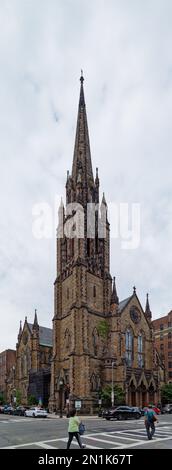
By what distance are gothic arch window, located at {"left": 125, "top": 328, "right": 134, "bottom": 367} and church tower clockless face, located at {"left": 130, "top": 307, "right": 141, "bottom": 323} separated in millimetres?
1934

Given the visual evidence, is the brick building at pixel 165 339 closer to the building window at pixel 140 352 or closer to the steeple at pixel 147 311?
the steeple at pixel 147 311

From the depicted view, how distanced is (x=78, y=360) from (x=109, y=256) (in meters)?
18.1

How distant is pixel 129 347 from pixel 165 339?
4804 centimetres

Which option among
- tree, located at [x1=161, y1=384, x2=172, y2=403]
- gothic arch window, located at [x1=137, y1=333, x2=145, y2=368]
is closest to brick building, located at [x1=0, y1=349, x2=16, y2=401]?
tree, located at [x1=161, y1=384, x2=172, y2=403]

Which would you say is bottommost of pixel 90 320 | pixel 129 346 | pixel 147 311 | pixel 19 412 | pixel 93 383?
pixel 19 412

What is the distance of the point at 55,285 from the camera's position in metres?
66.8

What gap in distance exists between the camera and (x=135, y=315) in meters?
68.4

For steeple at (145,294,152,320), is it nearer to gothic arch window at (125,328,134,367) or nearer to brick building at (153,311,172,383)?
gothic arch window at (125,328,134,367)

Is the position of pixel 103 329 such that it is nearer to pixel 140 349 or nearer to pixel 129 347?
pixel 129 347

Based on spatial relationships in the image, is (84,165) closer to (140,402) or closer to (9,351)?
(140,402)

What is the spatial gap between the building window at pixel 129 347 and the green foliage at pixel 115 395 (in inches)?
266

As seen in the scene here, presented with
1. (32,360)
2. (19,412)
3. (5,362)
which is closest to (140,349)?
(19,412)

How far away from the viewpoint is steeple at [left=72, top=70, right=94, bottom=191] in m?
72.4

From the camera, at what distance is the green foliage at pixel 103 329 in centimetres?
6150
